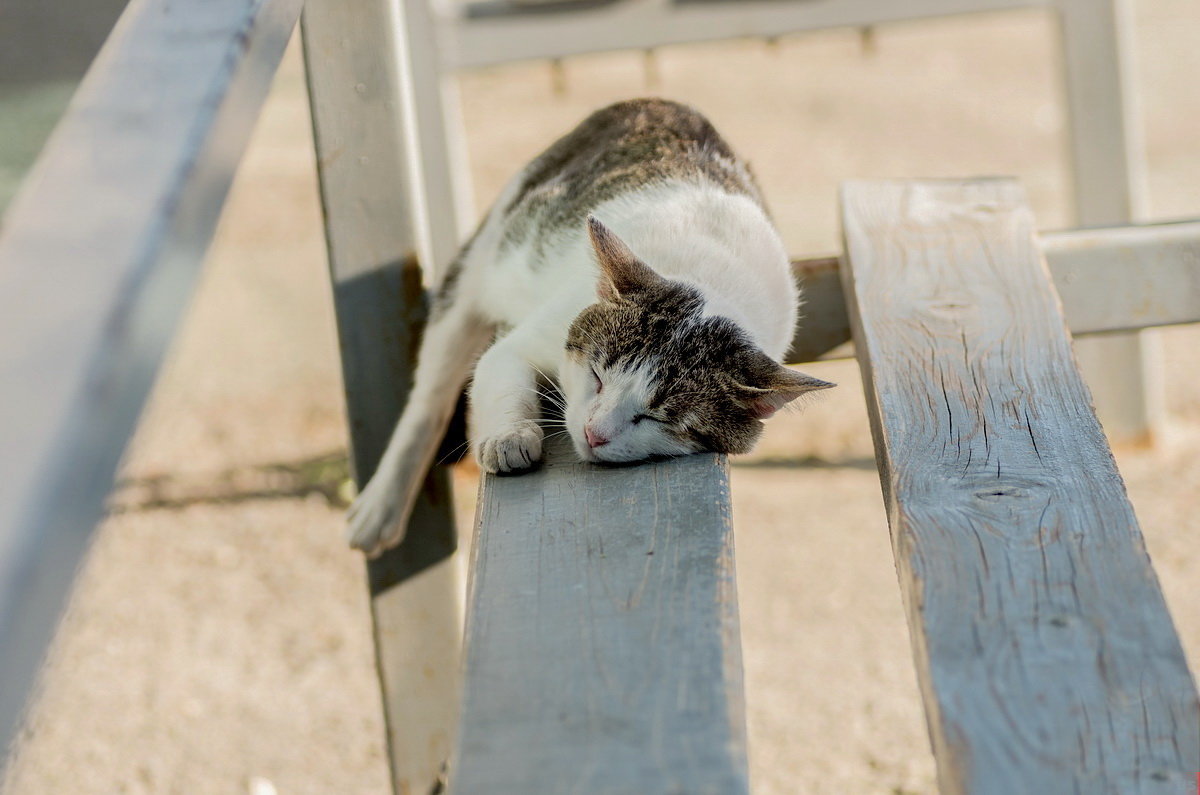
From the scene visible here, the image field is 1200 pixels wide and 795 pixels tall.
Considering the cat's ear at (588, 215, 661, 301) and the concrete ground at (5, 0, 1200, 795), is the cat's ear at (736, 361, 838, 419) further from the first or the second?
the concrete ground at (5, 0, 1200, 795)

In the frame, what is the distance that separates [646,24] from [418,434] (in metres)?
3.07

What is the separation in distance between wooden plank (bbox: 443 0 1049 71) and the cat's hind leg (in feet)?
9.20

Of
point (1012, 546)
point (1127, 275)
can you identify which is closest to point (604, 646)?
point (1012, 546)

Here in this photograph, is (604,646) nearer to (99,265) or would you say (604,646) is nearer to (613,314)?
(99,265)

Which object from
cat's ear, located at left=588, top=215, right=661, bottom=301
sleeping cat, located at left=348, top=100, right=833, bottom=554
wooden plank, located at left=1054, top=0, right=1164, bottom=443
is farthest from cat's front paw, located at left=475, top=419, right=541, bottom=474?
wooden plank, located at left=1054, top=0, right=1164, bottom=443

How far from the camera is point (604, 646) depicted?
133cm

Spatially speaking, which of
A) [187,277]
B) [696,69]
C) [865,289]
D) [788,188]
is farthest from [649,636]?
[696,69]

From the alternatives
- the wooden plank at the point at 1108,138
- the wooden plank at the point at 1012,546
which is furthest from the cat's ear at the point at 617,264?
the wooden plank at the point at 1108,138

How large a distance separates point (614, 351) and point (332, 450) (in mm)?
3545

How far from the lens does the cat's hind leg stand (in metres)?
2.72

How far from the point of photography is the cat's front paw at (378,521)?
8.94 ft

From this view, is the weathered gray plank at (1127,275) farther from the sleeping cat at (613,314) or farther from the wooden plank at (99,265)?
the wooden plank at (99,265)

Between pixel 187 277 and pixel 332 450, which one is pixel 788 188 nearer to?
pixel 332 450

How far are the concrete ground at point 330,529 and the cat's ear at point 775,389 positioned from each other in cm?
106
